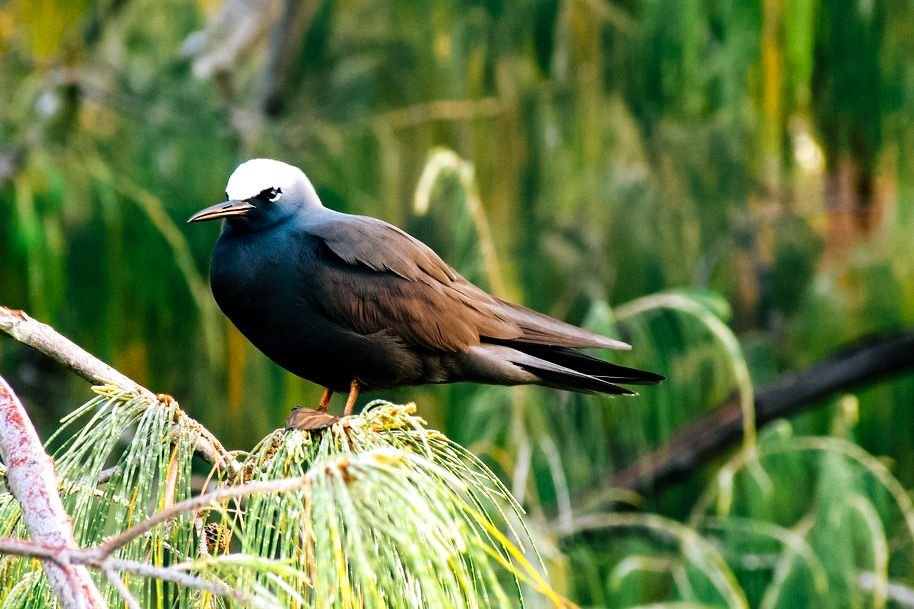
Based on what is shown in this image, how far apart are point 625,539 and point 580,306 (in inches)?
32.4

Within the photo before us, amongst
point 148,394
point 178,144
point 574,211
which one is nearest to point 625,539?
point 574,211

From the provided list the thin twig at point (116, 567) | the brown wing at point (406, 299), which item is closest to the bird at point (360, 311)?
the brown wing at point (406, 299)

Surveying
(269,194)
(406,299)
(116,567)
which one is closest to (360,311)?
(406,299)

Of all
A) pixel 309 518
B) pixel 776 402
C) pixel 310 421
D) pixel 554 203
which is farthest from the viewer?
pixel 554 203

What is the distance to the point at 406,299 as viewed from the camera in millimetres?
2137

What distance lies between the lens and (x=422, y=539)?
3.24 ft

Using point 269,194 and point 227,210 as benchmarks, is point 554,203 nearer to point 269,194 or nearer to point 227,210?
point 269,194

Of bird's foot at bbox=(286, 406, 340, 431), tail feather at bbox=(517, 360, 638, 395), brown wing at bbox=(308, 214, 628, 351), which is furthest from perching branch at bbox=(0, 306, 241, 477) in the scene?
tail feather at bbox=(517, 360, 638, 395)

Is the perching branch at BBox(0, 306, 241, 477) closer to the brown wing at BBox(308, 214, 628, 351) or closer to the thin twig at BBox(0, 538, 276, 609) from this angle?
the thin twig at BBox(0, 538, 276, 609)

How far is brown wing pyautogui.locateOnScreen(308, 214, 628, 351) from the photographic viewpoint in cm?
208

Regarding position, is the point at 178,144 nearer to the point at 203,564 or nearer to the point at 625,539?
the point at 625,539

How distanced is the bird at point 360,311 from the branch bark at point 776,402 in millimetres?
1812

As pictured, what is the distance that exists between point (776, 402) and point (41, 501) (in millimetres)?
3330

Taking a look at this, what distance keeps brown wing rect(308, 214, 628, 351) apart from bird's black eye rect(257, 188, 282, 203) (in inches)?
4.2
